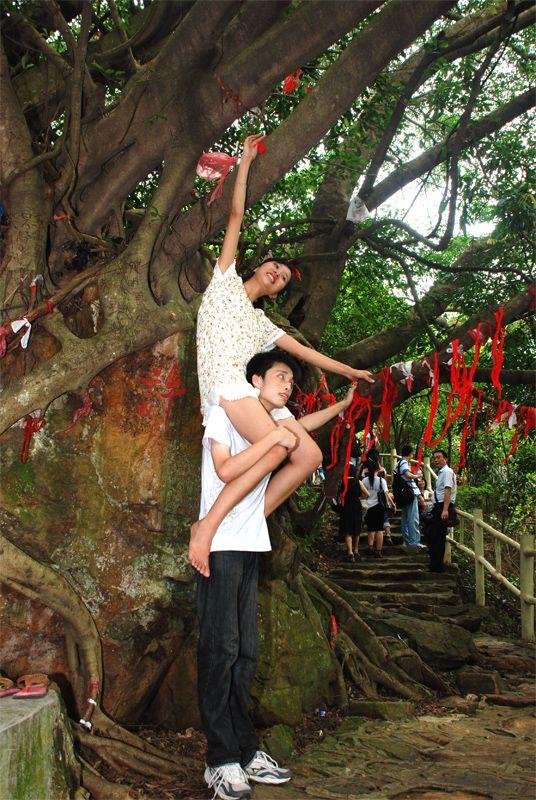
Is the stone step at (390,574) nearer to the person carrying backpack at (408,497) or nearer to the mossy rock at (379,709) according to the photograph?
the person carrying backpack at (408,497)

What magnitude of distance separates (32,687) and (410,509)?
29.1ft

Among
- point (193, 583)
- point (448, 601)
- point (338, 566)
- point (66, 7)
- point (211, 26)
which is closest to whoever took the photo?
→ point (211, 26)

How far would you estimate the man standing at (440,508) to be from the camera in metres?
9.16

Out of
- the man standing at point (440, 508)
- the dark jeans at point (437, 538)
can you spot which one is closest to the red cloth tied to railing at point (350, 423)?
the man standing at point (440, 508)

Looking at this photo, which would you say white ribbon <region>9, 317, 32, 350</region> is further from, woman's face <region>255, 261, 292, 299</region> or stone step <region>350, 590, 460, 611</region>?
stone step <region>350, 590, 460, 611</region>

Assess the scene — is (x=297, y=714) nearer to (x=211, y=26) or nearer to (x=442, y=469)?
(x=211, y=26)

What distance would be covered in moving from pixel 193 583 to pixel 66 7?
402cm

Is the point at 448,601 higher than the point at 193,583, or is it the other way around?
the point at 193,583

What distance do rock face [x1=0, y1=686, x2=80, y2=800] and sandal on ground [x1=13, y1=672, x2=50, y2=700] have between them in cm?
3

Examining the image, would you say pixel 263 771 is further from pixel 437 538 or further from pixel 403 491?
pixel 403 491

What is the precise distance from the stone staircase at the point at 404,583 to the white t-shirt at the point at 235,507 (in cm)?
540

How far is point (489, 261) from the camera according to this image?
6.69 metres

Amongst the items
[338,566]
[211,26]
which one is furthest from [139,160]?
[338,566]

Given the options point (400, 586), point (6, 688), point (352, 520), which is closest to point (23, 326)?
point (6, 688)
